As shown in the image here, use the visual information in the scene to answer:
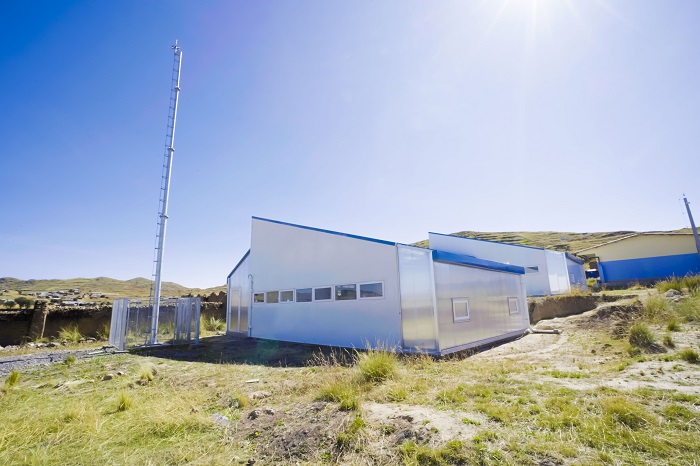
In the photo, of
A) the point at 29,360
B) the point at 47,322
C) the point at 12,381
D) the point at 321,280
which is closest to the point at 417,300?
the point at 321,280

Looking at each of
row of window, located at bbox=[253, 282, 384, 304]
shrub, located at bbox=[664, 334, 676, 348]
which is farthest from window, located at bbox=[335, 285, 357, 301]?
shrub, located at bbox=[664, 334, 676, 348]

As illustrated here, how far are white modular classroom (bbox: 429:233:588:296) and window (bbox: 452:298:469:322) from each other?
54.6 feet

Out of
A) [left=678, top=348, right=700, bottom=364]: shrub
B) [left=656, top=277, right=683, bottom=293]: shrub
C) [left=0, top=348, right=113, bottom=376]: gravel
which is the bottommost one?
[left=0, top=348, right=113, bottom=376]: gravel

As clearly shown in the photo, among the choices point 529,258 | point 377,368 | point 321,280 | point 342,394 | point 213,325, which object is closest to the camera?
point 342,394

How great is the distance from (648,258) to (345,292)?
32081 mm

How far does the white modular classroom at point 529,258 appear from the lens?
82.8 ft

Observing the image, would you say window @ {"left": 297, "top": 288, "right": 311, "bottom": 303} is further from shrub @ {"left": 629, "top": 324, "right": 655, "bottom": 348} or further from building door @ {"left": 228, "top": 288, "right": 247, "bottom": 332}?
shrub @ {"left": 629, "top": 324, "right": 655, "bottom": 348}

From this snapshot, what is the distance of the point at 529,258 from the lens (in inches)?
1022

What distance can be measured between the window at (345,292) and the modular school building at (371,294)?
1.5 inches

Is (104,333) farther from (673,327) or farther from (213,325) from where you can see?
(673,327)

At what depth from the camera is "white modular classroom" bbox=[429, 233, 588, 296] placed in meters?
25.2

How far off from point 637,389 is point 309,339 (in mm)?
11344

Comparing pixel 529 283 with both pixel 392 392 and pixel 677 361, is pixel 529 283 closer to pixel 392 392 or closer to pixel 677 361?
pixel 677 361

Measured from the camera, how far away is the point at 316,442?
163 inches
